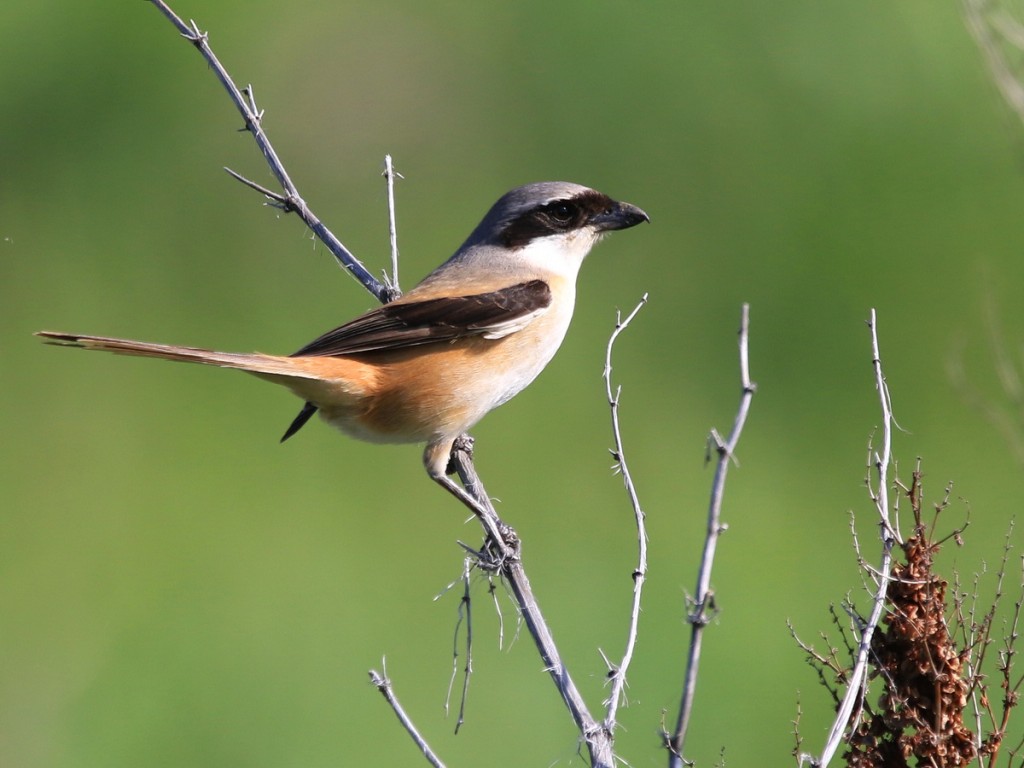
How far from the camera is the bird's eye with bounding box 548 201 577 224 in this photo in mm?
4676

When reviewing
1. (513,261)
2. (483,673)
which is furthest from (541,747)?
(513,261)

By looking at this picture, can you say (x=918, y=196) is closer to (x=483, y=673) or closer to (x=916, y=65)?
(x=916, y=65)

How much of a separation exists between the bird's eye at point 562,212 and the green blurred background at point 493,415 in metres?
2.28

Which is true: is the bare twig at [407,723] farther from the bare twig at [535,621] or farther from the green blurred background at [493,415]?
the green blurred background at [493,415]

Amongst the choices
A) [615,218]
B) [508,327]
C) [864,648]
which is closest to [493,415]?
[615,218]

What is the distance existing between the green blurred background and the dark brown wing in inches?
88.7

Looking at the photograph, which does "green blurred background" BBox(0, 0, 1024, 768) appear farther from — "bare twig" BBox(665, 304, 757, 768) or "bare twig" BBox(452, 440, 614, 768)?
"bare twig" BBox(665, 304, 757, 768)

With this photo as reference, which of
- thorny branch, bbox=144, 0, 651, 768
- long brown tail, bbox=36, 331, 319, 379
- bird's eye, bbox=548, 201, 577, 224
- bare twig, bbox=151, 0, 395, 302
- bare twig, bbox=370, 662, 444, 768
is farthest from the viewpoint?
bird's eye, bbox=548, 201, 577, 224

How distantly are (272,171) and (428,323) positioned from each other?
2.25 feet

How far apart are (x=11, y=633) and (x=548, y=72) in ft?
15.9

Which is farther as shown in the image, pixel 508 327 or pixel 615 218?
pixel 615 218

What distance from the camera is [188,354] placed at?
369cm

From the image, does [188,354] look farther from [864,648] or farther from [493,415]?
[493,415]

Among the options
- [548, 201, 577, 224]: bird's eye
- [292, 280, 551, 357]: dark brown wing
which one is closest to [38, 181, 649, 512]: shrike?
[292, 280, 551, 357]: dark brown wing
